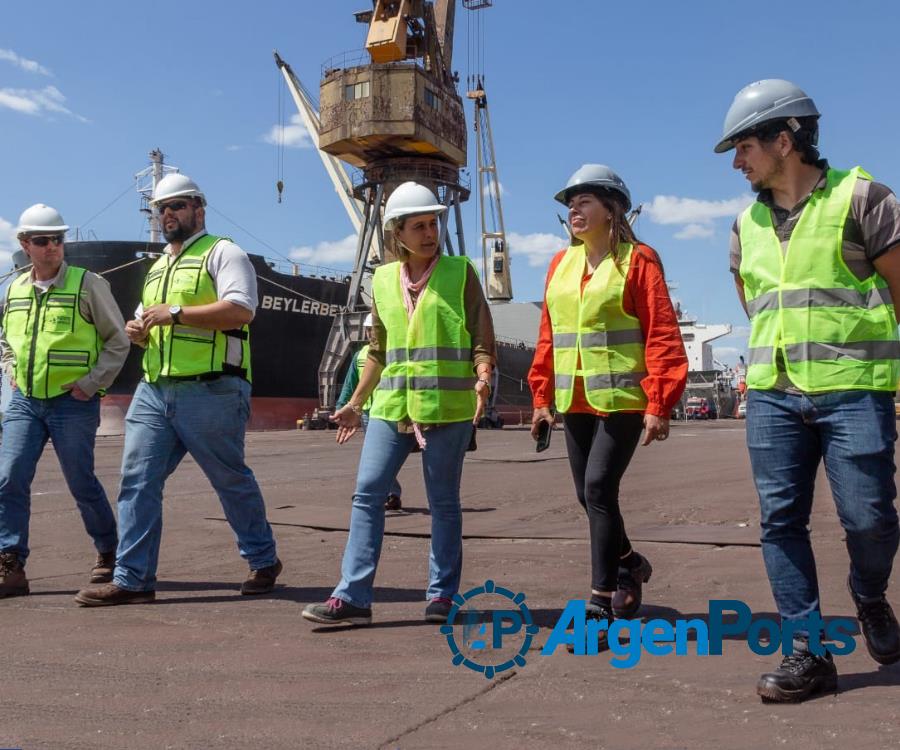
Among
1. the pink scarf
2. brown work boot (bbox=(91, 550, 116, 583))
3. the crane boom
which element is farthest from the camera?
the crane boom

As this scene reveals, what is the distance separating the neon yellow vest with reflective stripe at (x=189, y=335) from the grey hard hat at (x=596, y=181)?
1.72 meters

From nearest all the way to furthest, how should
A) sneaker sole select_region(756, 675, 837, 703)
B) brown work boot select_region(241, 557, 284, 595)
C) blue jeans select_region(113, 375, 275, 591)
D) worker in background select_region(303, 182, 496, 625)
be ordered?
sneaker sole select_region(756, 675, 837, 703), worker in background select_region(303, 182, 496, 625), blue jeans select_region(113, 375, 275, 591), brown work boot select_region(241, 557, 284, 595)

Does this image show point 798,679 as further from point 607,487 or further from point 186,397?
point 186,397

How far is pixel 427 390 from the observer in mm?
4340

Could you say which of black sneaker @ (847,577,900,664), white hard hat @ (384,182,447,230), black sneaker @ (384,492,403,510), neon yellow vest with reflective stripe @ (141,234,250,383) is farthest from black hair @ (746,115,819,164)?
black sneaker @ (384,492,403,510)

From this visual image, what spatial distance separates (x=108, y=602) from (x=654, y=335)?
9.20ft

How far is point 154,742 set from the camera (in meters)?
2.73

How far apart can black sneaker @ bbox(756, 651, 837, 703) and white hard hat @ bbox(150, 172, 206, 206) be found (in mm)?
3510

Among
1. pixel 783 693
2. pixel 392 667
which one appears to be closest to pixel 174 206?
pixel 392 667

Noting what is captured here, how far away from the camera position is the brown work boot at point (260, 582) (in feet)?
16.3

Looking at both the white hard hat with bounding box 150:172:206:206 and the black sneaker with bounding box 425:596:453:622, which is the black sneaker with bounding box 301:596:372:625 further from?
the white hard hat with bounding box 150:172:206:206

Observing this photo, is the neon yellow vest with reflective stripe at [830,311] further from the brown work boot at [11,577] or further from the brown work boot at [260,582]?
the brown work boot at [11,577]

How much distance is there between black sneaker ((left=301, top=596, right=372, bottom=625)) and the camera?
13.5ft

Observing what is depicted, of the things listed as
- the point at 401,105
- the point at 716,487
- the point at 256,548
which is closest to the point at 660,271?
the point at 256,548
